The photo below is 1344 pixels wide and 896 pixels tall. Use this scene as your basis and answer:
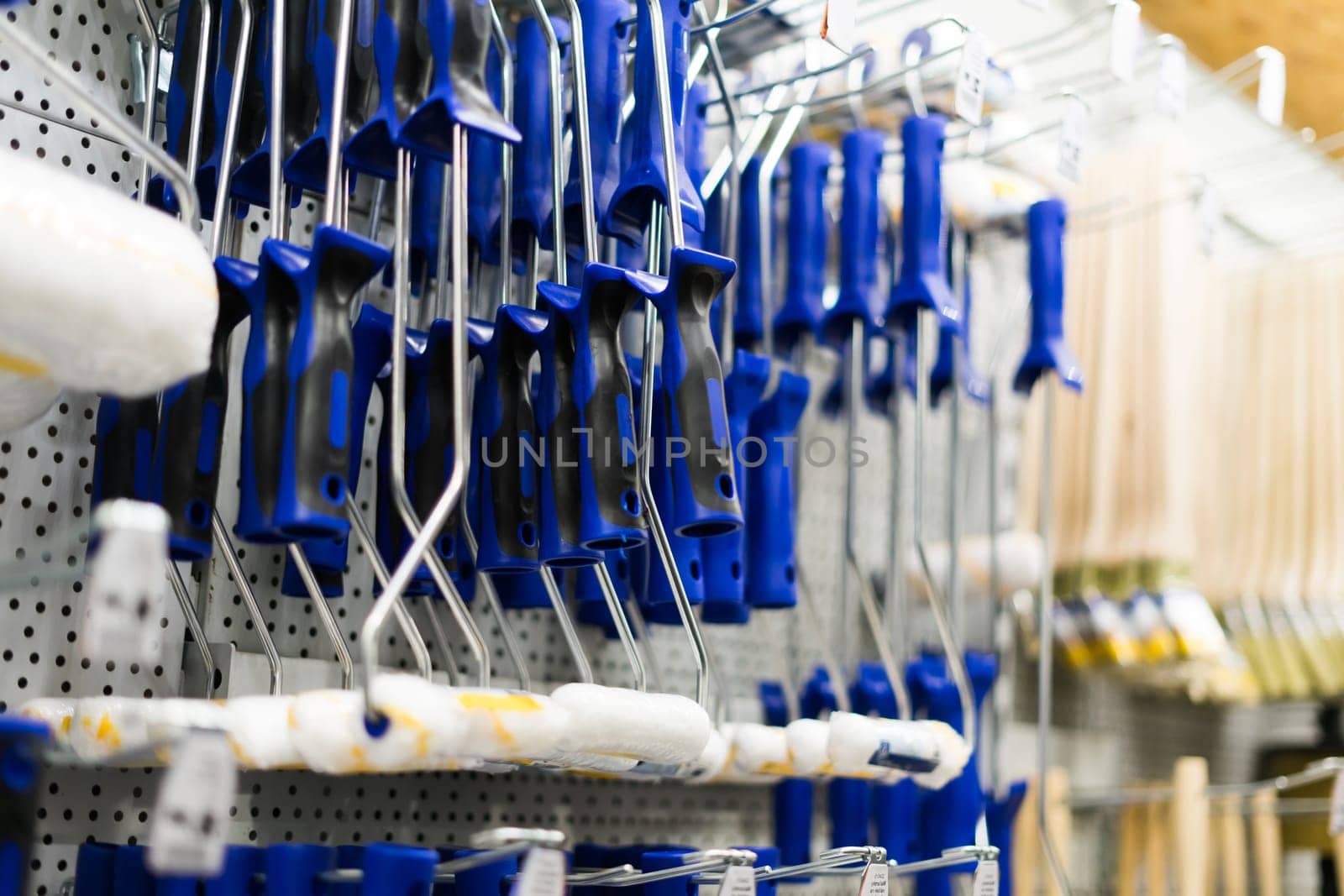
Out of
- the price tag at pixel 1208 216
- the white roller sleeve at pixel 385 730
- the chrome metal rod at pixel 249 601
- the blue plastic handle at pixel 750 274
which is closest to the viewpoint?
the white roller sleeve at pixel 385 730

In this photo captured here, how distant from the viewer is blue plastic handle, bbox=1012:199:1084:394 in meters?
1.36

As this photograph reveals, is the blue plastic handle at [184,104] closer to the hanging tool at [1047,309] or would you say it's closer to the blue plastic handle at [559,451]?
the blue plastic handle at [559,451]

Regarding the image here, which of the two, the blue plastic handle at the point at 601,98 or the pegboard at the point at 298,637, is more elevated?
the blue plastic handle at the point at 601,98

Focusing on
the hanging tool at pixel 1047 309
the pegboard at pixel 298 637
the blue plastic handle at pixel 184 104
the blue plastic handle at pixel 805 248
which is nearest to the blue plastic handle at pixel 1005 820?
the hanging tool at pixel 1047 309

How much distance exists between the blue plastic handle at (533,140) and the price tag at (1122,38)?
0.53m

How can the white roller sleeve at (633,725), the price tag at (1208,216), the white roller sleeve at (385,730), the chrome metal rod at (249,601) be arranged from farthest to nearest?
the price tag at (1208,216) < the chrome metal rod at (249,601) < the white roller sleeve at (633,725) < the white roller sleeve at (385,730)

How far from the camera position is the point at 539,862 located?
0.79 meters

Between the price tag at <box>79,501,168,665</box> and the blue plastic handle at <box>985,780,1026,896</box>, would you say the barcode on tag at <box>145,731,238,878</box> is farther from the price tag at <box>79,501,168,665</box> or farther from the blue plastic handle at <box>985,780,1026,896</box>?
the blue plastic handle at <box>985,780,1026,896</box>

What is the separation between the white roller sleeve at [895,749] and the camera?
1090mm

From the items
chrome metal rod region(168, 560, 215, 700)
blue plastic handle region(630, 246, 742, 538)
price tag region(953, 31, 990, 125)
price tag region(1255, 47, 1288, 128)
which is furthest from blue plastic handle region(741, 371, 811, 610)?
price tag region(1255, 47, 1288, 128)

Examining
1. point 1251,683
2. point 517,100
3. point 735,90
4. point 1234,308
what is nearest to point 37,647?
point 517,100

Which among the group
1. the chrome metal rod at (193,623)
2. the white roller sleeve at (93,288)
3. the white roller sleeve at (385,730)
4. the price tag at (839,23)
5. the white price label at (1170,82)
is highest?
the white price label at (1170,82)

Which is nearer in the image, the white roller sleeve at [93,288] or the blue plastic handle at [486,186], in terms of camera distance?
the white roller sleeve at [93,288]

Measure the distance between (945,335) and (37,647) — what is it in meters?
0.85
